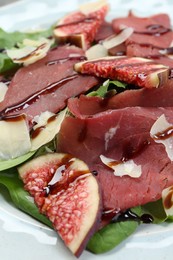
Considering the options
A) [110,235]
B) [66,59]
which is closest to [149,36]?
[66,59]

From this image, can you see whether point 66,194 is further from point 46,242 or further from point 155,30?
point 155,30

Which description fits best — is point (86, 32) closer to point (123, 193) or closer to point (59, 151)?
point (59, 151)

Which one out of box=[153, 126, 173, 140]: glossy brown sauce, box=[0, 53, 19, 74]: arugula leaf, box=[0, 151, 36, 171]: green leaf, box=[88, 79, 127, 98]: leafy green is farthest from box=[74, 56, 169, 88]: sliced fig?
box=[0, 151, 36, 171]: green leaf

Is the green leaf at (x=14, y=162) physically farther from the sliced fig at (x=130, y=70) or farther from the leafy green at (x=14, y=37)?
the leafy green at (x=14, y=37)

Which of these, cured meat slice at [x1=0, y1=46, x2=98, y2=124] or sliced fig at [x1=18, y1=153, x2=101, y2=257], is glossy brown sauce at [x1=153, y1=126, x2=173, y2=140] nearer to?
sliced fig at [x1=18, y1=153, x2=101, y2=257]

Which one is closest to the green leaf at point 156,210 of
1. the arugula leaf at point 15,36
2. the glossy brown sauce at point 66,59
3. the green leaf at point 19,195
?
the green leaf at point 19,195

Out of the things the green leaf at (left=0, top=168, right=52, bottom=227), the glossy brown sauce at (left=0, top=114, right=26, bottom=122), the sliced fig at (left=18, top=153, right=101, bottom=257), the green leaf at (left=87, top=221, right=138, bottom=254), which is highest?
the glossy brown sauce at (left=0, top=114, right=26, bottom=122)
